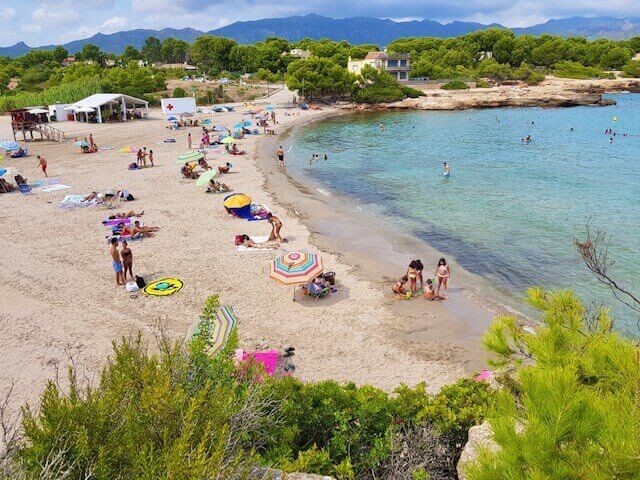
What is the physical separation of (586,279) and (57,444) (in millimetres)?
16417

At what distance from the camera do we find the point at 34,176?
26969mm

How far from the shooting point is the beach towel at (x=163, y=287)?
43.5ft

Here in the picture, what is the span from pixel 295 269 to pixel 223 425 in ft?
26.9

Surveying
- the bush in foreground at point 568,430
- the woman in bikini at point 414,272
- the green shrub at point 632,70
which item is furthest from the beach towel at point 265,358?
the green shrub at point 632,70

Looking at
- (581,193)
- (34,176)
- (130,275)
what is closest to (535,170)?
(581,193)

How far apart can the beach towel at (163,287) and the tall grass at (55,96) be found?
164 ft

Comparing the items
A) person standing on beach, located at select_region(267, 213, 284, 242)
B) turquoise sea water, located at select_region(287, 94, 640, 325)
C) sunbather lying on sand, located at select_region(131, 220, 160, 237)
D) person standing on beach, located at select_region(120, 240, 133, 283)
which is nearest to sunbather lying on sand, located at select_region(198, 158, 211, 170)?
turquoise sea water, located at select_region(287, 94, 640, 325)

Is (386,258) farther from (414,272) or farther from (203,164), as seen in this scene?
(203,164)

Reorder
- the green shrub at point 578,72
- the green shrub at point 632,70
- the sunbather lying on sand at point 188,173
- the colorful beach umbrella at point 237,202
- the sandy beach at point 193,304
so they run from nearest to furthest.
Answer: the sandy beach at point 193,304 < the colorful beach umbrella at point 237,202 < the sunbather lying on sand at point 188,173 < the green shrub at point 578,72 < the green shrub at point 632,70

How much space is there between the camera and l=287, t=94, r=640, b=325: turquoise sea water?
1705cm

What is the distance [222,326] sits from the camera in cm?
980

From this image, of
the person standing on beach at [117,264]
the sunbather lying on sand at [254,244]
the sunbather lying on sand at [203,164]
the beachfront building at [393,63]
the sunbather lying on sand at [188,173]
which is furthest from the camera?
the beachfront building at [393,63]

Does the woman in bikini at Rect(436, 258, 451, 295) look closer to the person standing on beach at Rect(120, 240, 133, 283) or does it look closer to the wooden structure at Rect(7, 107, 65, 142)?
the person standing on beach at Rect(120, 240, 133, 283)

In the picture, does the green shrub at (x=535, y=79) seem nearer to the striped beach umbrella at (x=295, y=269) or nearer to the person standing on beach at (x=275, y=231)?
the person standing on beach at (x=275, y=231)
